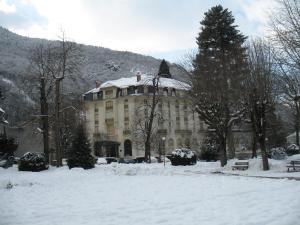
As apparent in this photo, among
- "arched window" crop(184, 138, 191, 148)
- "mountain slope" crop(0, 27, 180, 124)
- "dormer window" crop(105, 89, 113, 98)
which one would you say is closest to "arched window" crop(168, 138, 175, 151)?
"arched window" crop(184, 138, 191, 148)

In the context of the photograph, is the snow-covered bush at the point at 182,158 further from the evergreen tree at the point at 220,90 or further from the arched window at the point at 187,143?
the arched window at the point at 187,143

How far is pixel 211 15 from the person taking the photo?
43062mm

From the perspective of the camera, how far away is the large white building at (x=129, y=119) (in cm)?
7612

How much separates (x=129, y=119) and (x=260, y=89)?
2067 inches

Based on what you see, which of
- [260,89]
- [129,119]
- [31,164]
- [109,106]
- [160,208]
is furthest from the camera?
[109,106]

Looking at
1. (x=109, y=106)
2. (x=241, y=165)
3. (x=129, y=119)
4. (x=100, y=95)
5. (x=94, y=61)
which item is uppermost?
(x=94, y=61)

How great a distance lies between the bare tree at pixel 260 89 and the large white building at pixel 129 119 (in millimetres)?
45759

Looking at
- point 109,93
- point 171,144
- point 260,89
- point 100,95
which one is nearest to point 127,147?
point 171,144

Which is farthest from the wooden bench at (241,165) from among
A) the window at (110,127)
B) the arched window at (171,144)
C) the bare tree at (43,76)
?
the window at (110,127)

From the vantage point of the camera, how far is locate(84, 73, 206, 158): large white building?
76.1 m

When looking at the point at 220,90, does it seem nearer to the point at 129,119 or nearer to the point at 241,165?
the point at 241,165

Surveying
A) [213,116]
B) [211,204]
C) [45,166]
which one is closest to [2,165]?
[45,166]

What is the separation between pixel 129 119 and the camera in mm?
78250

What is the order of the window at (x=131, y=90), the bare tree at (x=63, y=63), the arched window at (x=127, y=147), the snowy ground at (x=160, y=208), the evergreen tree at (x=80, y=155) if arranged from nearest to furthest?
the snowy ground at (x=160, y=208), the evergreen tree at (x=80, y=155), the bare tree at (x=63, y=63), the arched window at (x=127, y=147), the window at (x=131, y=90)
